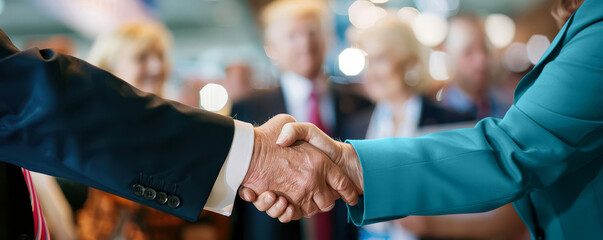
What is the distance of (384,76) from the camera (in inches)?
109

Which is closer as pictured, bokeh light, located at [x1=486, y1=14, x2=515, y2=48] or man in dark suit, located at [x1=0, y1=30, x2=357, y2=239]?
man in dark suit, located at [x1=0, y1=30, x2=357, y2=239]

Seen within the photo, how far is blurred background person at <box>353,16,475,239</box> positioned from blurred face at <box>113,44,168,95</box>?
1.23m

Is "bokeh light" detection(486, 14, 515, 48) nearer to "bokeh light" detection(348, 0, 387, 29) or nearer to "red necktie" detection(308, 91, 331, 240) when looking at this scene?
"bokeh light" detection(348, 0, 387, 29)

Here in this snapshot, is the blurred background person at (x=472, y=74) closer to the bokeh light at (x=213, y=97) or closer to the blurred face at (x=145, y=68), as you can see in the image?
the bokeh light at (x=213, y=97)

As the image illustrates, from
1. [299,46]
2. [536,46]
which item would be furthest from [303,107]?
[536,46]

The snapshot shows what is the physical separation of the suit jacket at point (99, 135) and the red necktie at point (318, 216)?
1.37m

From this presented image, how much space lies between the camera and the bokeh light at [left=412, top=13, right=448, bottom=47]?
218 inches

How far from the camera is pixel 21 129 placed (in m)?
0.95

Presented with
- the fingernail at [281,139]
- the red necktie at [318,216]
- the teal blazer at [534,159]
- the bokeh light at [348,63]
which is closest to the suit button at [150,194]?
the fingernail at [281,139]

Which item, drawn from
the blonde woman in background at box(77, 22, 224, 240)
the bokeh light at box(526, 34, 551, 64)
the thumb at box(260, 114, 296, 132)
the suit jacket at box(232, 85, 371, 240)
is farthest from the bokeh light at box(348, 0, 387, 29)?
the thumb at box(260, 114, 296, 132)

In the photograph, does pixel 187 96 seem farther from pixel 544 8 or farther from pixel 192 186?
pixel 544 8

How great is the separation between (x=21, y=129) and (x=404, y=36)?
7.47ft

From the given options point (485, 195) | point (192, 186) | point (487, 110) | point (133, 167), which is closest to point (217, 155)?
point (192, 186)

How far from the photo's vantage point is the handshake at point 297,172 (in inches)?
49.7
